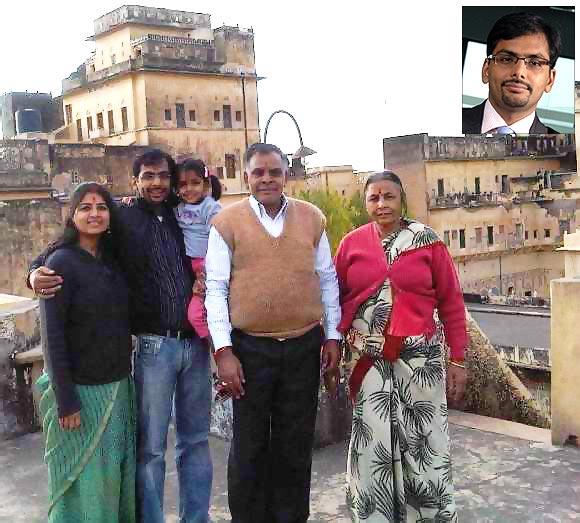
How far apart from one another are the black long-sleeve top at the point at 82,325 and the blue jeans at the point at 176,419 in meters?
0.15

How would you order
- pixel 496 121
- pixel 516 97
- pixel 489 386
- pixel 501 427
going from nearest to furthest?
pixel 501 427
pixel 489 386
pixel 516 97
pixel 496 121

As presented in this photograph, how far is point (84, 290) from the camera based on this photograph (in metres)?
2.87

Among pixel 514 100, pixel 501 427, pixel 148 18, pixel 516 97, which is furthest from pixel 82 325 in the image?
pixel 148 18

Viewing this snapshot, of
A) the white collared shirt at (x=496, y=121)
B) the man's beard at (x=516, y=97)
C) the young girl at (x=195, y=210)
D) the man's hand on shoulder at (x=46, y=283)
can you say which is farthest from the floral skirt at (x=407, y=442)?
the white collared shirt at (x=496, y=121)

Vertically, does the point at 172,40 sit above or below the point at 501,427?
above

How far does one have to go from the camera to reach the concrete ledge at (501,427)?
174 inches

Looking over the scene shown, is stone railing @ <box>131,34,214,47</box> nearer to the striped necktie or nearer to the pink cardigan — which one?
the striped necktie

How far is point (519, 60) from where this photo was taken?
74.5 ft

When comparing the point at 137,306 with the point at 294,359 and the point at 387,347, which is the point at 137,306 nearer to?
the point at 294,359

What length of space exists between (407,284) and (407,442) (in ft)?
2.26

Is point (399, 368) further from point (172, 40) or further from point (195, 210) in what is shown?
point (172, 40)

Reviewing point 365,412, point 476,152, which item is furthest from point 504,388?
point 476,152

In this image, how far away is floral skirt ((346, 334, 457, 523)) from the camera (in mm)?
3021

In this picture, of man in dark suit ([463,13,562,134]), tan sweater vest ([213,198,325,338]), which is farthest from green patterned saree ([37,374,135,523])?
man in dark suit ([463,13,562,134])
